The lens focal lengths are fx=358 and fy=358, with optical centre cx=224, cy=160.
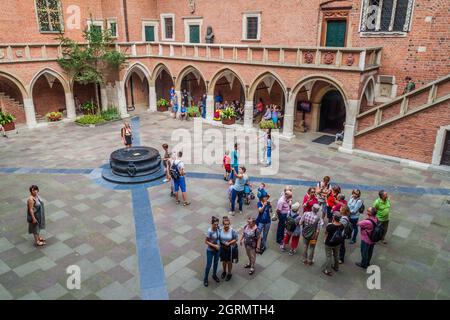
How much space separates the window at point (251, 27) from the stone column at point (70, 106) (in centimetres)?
1192

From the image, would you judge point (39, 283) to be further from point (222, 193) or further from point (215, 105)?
point (215, 105)

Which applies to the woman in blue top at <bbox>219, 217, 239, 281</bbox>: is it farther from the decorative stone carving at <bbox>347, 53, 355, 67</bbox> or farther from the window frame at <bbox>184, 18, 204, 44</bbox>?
the window frame at <bbox>184, 18, 204, 44</bbox>

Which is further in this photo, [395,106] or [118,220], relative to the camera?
[395,106]

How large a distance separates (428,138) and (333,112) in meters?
7.19

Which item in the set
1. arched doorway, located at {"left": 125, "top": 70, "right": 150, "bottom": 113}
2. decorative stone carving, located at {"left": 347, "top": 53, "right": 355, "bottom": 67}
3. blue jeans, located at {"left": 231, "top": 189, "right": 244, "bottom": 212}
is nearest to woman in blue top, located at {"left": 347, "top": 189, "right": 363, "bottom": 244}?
blue jeans, located at {"left": 231, "top": 189, "right": 244, "bottom": 212}

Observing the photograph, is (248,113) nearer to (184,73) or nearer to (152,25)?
(184,73)

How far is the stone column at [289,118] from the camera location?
1931 cm

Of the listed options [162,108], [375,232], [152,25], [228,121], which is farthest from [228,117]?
[375,232]

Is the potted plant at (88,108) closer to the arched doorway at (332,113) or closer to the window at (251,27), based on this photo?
the window at (251,27)

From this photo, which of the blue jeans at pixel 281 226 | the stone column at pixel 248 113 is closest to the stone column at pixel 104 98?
the stone column at pixel 248 113

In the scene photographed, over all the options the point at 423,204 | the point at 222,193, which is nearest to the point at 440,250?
the point at 423,204

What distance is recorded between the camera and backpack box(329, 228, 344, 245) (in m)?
8.21
